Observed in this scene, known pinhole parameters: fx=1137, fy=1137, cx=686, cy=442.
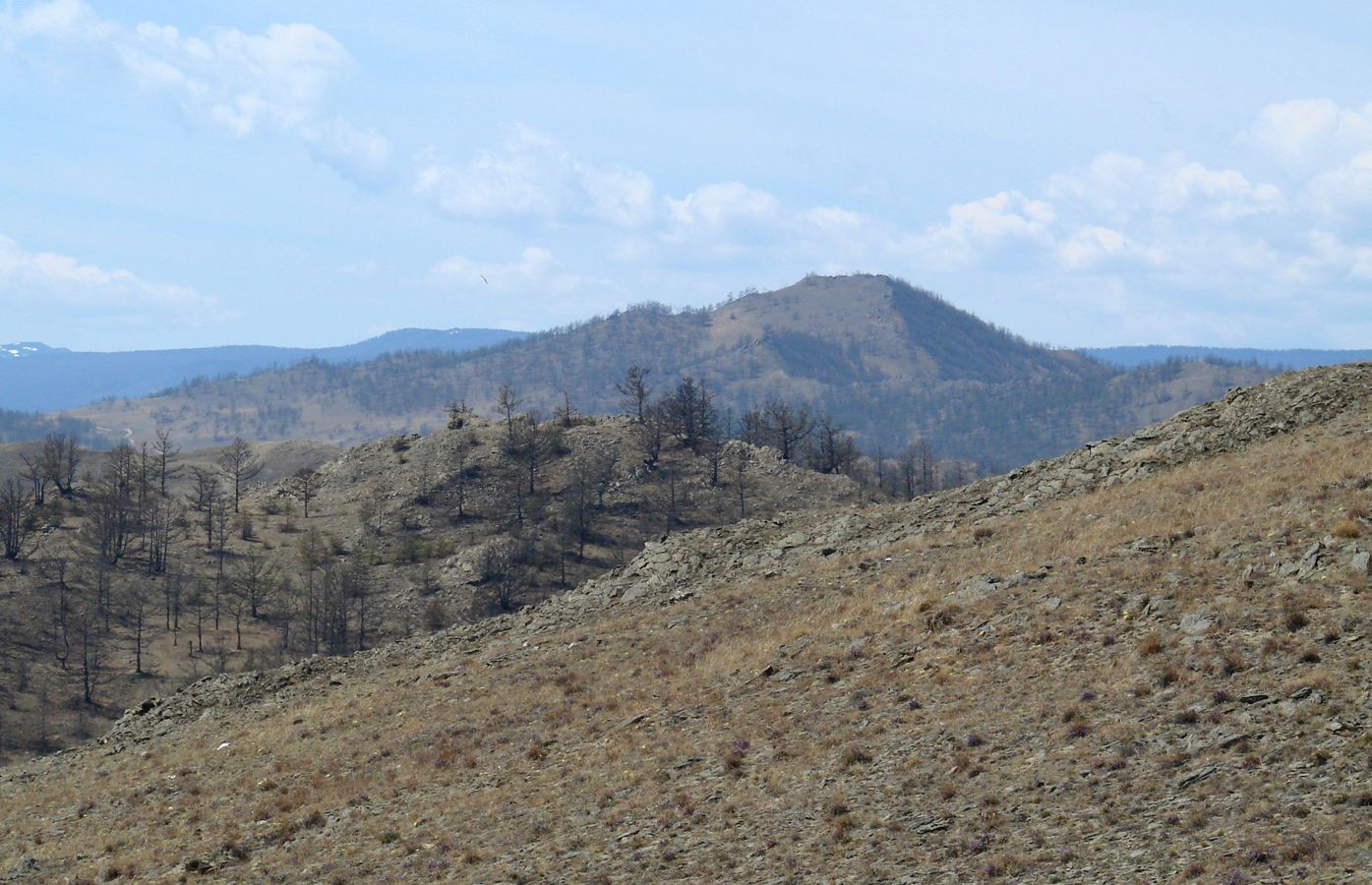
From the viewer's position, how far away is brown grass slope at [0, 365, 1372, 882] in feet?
53.1

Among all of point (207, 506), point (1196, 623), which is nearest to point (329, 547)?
point (207, 506)

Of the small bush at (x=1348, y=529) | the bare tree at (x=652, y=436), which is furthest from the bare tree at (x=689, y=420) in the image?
the small bush at (x=1348, y=529)

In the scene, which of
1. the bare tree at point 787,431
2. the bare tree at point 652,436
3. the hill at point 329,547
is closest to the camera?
the hill at point 329,547

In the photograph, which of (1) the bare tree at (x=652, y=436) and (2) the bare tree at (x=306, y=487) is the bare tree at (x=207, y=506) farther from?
(1) the bare tree at (x=652, y=436)

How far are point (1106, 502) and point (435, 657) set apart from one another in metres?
22.2

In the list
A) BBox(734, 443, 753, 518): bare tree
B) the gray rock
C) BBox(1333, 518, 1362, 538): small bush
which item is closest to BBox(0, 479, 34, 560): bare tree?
BBox(734, 443, 753, 518): bare tree

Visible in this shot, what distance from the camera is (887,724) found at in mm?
21281

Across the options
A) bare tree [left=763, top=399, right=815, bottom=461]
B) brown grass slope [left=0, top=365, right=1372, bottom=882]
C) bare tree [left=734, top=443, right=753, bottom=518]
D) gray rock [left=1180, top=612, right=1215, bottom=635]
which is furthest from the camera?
bare tree [left=763, top=399, right=815, bottom=461]

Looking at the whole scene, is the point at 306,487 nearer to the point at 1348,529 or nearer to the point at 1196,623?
the point at 1196,623

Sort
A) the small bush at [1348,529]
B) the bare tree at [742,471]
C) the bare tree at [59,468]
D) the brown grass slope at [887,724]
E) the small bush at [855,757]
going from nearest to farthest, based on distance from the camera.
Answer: the brown grass slope at [887,724], the small bush at [855,757], the small bush at [1348,529], the bare tree at [742,471], the bare tree at [59,468]

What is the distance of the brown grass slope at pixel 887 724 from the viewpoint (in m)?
16.2

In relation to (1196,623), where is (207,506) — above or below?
below

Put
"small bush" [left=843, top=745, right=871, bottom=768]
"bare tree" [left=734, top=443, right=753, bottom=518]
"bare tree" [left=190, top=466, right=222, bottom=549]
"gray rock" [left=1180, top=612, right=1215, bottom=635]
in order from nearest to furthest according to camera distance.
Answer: "small bush" [left=843, top=745, right=871, bottom=768], "gray rock" [left=1180, top=612, right=1215, bottom=635], "bare tree" [left=190, top=466, right=222, bottom=549], "bare tree" [left=734, top=443, right=753, bottom=518]

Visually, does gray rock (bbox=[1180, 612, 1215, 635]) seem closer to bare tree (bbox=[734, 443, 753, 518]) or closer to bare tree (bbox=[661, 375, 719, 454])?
bare tree (bbox=[734, 443, 753, 518])
